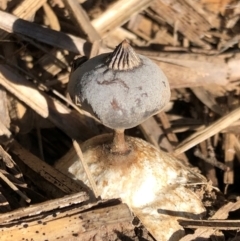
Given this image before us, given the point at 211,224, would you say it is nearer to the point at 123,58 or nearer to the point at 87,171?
the point at 87,171


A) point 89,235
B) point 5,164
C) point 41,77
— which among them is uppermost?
point 41,77

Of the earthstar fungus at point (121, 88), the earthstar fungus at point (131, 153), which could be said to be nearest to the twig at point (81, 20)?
the earthstar fungus at point (131, 153)

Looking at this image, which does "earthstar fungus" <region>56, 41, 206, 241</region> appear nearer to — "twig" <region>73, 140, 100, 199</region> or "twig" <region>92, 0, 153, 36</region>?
"twig" <region>73, 140, 100, 199</region>

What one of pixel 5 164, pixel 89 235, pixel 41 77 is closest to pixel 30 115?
pixel 41 77

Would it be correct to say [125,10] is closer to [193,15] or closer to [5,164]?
[193,15]

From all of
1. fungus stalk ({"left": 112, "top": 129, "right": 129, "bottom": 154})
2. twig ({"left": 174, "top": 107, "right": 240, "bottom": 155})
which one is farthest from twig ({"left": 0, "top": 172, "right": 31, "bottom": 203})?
twig ({"left": 174, "top": 107, "right": 240, "bottom": 155})

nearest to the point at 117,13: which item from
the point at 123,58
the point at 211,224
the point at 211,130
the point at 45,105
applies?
the point at 45,105

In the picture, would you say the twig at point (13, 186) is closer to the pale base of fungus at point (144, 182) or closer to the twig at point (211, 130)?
the pale base of fungus at point (144, 182)
